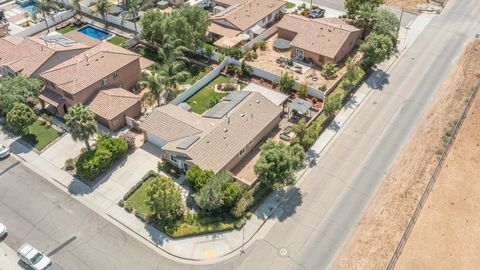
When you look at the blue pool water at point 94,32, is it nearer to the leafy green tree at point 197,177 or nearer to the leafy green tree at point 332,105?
the leafy green tree at point 197,177

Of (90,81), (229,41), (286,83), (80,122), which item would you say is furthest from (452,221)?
(90,81)

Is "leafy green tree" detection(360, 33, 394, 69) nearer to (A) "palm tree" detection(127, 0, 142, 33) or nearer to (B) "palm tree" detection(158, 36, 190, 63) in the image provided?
(B) "palm tree" detection(158, 36, 190, 63)

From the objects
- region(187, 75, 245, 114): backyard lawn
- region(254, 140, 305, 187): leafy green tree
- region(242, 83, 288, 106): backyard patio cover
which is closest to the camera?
region(254, 140, 305, 187): leafy green tree

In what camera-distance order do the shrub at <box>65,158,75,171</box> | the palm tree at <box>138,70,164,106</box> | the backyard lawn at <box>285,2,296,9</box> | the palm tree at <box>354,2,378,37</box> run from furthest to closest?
the backyard lawn at <box>285,2,296,9</box> → the palm tree at <box>354,2,378,37</box> → the palm tree at <box>138,70,164,106</box> → the shrub at <box>65,158,75,171</box>

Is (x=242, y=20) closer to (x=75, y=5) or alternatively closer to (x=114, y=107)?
(x=114, y=107)

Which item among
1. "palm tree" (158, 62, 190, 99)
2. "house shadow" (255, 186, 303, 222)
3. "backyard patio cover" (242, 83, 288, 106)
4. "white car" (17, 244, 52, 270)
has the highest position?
"palm tree" (158, 62, 190, 99)

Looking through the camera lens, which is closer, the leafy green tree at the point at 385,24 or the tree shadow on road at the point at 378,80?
the tree shadow on road at the point at 378,80

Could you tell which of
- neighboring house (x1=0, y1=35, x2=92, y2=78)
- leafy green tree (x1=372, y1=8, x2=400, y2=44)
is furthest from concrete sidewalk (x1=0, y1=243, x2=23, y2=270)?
leafy green tree (x1=372, y1=8, x2=400, y2=44)

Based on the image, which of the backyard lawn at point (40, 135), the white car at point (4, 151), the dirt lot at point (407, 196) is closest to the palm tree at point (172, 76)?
the backyard lawn at point (40, 135)
